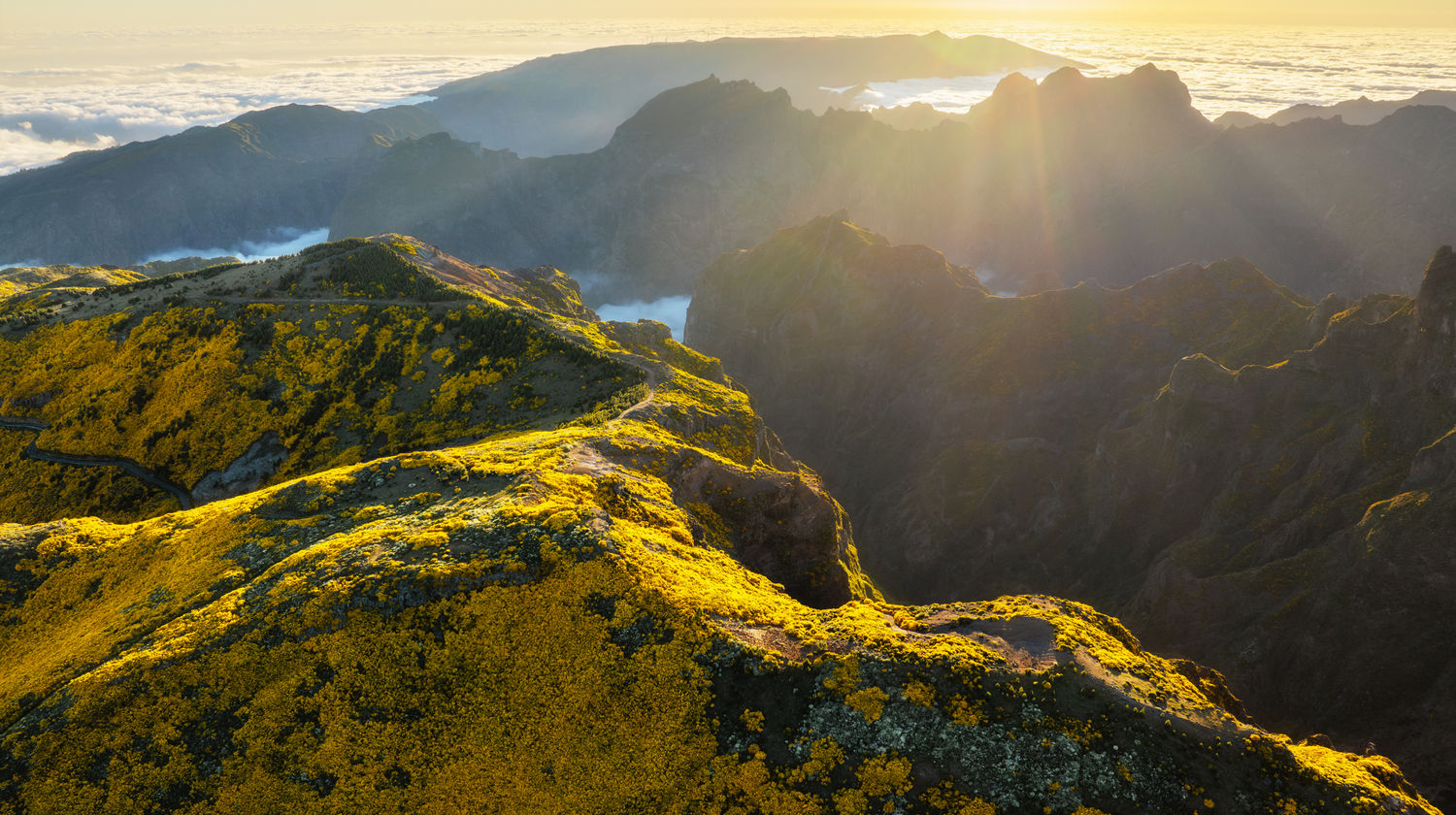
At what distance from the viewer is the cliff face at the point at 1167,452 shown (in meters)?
58.1

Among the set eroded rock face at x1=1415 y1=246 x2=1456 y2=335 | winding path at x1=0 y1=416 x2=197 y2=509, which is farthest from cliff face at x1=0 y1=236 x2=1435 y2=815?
eroded rock face at x1=1415 y1=246 x2=1456 y2=335

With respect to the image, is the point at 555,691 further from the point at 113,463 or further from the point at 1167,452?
the point at 1167,452

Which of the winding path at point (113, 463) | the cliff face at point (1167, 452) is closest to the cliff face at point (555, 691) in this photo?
the winding path at point (113, 463)

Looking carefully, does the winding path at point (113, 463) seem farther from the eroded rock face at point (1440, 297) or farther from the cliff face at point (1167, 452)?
the eroded rock face at point (1440, 297)

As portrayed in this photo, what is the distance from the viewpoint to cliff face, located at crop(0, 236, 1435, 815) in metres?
25.9

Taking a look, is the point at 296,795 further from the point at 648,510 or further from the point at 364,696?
the point at 648,510

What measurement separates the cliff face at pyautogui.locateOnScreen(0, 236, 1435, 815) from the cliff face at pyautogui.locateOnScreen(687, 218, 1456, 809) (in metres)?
32.0

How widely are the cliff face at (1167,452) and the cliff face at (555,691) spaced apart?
1260 inches

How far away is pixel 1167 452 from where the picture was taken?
92.9 metres

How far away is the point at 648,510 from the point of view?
40594 millimetres

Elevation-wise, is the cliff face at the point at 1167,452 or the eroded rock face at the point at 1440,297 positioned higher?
the eroded rock face at the point at 1440,297

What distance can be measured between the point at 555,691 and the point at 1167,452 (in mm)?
91608

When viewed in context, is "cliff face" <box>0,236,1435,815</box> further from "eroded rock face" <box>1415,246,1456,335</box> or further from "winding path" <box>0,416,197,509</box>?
"eroded rock face" <box>1415,246,1456,335</box>

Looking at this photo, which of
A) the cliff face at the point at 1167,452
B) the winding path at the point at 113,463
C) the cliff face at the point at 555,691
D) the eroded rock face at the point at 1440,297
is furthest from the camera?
the eroded rock face at the point at 1440,297
